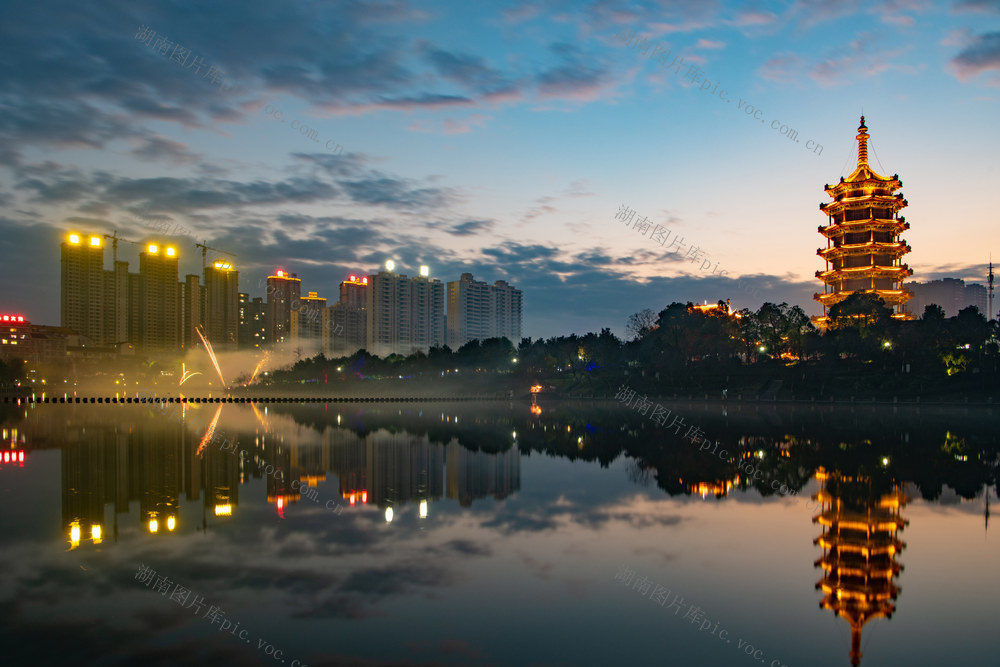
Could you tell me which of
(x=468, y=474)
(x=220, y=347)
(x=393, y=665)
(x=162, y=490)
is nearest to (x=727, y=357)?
(x=468, y=474)

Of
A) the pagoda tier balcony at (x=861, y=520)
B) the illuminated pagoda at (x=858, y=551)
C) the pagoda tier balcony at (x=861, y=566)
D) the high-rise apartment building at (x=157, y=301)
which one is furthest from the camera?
the high-rise apartment building at (x=157, y=301)

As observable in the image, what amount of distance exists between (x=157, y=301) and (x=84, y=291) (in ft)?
61.8

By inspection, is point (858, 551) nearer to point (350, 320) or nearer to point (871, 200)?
point (871, 200)

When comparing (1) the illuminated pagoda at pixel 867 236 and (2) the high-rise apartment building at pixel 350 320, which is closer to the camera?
(1) the illuminated pagoda at pixel 867 236

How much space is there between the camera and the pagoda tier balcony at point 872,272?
95.8 meters

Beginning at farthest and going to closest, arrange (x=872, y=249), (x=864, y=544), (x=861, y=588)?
(x=872, y=249), (x=864, y=544), (x=861, y=588)

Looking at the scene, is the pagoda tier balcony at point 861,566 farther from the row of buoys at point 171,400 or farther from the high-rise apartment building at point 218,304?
the high-rise apartment building at point 218,304

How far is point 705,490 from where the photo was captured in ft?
65.3

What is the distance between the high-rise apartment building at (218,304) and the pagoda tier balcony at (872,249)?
159773mm

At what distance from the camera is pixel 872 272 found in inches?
3784

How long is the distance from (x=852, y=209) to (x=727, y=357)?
1093 inches

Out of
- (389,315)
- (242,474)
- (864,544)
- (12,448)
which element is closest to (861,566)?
(864,544)

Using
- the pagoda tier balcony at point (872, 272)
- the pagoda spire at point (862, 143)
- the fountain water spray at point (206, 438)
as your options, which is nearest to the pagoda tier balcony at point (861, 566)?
the fountain water spray at point (206, 438)

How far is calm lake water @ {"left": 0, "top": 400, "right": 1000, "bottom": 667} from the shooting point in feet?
28.4
